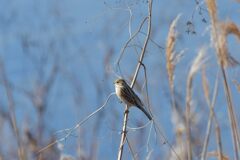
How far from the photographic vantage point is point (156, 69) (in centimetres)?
579

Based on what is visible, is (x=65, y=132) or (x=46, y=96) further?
(x=46, y=96)

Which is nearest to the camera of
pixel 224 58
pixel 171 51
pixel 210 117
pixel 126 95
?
pixel 126 95

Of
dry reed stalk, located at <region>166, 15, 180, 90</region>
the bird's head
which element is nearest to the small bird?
the bird's head

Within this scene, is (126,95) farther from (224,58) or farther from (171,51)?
(224,58)

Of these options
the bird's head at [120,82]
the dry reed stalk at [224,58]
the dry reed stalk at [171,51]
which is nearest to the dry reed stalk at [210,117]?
the dry reed stalk at [224,58]

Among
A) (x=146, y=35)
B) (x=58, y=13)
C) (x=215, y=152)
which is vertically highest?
(x=58, y=13)

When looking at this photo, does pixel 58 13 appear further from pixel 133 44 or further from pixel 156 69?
pixel 133 44

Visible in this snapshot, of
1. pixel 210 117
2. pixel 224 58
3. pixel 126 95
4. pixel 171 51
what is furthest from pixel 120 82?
pixel 210 117

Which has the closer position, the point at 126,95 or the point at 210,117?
the point at 126,95

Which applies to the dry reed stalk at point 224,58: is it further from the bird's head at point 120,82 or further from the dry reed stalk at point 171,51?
the bird's head at point 120,82

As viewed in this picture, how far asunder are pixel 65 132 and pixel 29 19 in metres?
8.96

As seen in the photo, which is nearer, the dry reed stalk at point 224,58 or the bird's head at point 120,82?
the bird's head at point 120,82

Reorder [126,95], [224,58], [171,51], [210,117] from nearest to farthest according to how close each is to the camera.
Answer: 1. [126,95]
2. [171,51]
3. [224,58]
4. [210,117]

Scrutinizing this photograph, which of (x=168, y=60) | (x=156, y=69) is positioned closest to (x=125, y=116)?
(x=168, y=60)
